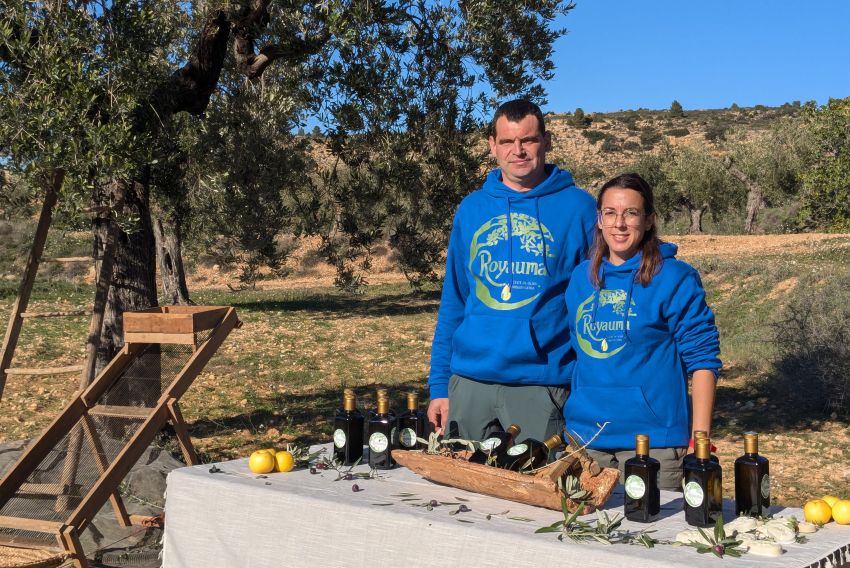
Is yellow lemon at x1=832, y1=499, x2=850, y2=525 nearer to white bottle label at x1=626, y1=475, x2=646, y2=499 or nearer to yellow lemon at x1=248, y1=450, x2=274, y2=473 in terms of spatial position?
white bottle label at x1=626, y1=475, x2=646, y2=499

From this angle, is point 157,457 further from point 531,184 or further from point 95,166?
point 531,184

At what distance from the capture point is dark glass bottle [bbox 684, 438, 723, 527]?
2.86 m

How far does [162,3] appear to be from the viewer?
8.27 m

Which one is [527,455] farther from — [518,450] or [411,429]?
[411,429]

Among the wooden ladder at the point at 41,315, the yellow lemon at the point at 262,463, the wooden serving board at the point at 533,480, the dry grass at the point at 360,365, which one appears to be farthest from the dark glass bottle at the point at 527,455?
the dry grass at the point at 360,365

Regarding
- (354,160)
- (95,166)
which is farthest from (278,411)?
(95,166)

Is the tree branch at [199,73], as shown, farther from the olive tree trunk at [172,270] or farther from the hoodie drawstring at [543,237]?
the olive tree trunk at [172,270]

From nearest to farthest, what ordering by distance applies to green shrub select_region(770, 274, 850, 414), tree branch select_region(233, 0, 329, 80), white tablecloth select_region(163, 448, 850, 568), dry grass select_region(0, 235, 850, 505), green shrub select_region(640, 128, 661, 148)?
white tablecloth select_region(163, 448, 850, 568) < tree branch select_region(233, 0, 329, 80) < dry grass select_region(0, 235, 850, 505) < green shrub select_region(770, 274, 850, 414) < green shrub select_region(640, 128, 661, 148)

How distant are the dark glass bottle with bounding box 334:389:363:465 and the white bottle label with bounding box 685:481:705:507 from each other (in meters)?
1.45

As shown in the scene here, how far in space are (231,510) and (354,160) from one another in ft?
17.1

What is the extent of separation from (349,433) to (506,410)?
2.11 feet

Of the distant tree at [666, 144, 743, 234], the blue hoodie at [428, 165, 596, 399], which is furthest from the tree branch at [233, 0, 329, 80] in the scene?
the distant tree at [666, 144, 743, 234]

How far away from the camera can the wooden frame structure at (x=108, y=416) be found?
4.91 meters

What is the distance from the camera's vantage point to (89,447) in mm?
5559
